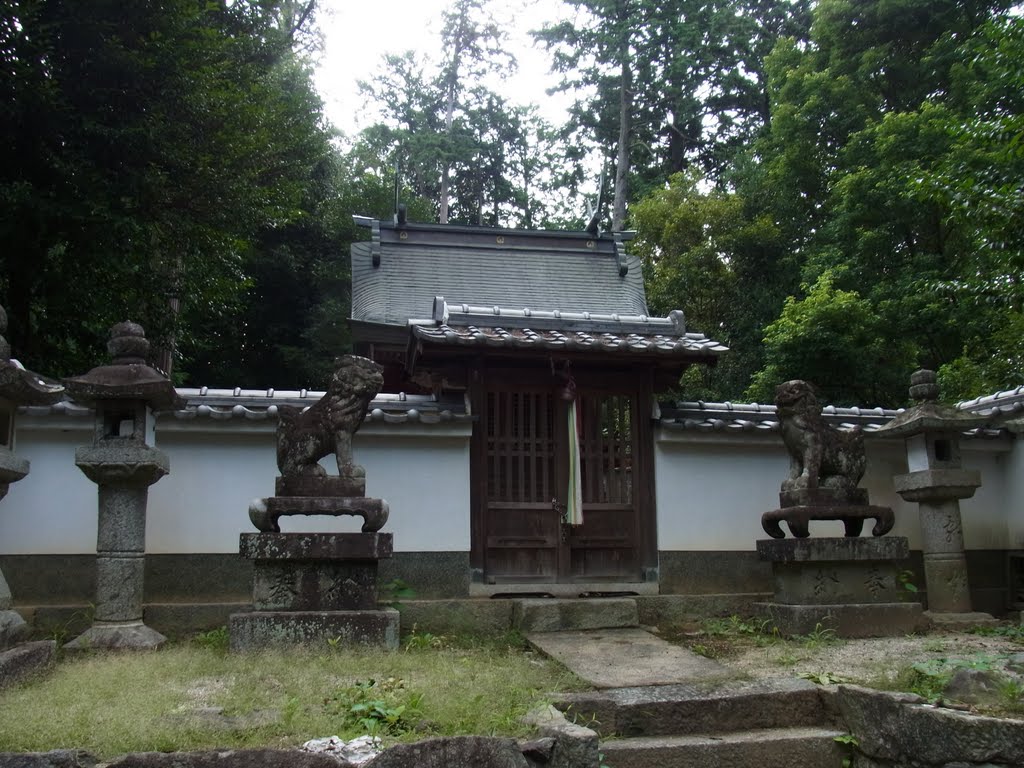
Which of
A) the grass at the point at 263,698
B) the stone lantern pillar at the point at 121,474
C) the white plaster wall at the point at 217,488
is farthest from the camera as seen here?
the white plaster wall at the point at 217,488

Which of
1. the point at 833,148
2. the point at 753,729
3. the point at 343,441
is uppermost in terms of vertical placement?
the point at 833,148

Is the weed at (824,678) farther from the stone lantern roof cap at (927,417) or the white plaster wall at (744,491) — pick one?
the stone lantern roof cap at (927,417)

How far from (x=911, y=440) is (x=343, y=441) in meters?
6.60

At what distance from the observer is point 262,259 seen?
2388cm

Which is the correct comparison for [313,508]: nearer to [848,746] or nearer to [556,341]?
[556,341]

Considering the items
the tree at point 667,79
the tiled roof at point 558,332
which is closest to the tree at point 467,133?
the tree at point 667,79

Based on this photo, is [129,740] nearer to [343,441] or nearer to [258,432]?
[343,441]

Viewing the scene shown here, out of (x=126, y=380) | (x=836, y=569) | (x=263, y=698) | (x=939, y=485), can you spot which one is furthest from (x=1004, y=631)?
(x=126, y=380)

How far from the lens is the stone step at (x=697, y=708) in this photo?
17.6 ft

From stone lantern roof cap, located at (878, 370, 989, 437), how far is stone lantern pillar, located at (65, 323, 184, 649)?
26.1 feet

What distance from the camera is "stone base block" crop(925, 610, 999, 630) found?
861cm

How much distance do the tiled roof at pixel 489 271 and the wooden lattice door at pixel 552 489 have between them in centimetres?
557

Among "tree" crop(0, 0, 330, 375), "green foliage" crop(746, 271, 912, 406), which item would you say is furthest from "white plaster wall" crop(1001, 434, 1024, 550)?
"tree" crop(0, 0, 330, 375)

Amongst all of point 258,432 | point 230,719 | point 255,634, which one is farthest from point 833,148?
point 230,719
